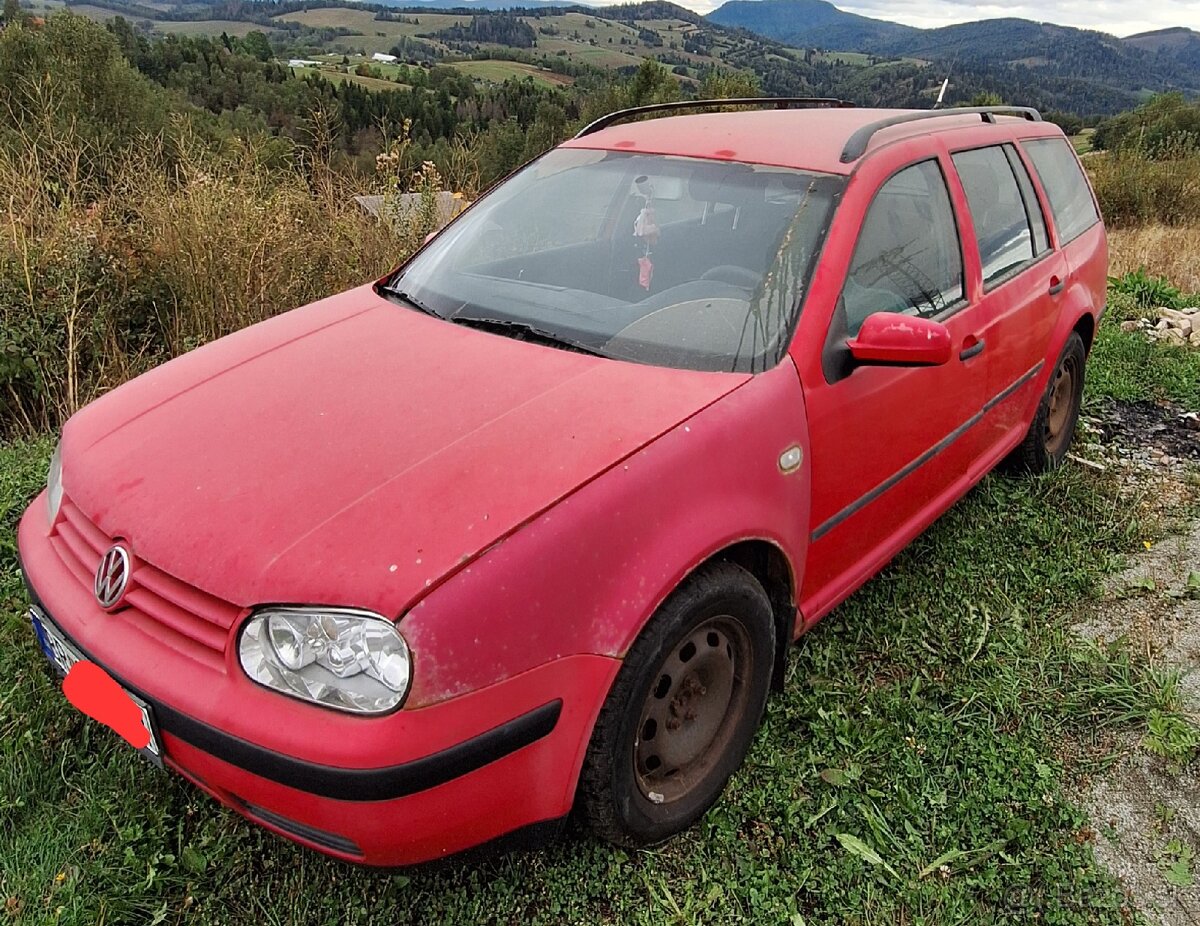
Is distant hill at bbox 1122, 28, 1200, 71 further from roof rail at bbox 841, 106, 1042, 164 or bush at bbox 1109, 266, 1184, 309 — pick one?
roof rail at bbox 841, 106, 1042, 164

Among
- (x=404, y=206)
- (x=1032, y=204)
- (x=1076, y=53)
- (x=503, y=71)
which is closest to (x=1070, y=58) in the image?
(x=1076, y=53)

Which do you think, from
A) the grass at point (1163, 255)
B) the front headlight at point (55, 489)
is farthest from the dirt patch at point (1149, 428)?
the front headlight at point (55, 489)

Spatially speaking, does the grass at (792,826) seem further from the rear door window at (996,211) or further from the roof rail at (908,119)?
the roof rail at (908,119)

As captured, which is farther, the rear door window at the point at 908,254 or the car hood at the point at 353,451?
the rear door window at the point at 908,254

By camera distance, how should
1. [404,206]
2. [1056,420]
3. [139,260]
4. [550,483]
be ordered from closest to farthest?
[550,483] → [1056,420] → [139,260] → [404,206]

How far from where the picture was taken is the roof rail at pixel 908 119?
8.07 ft

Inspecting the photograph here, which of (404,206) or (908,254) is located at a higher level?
(908,254)

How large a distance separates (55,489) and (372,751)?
1.23 meters

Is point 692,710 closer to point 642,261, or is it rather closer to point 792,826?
point 792,826

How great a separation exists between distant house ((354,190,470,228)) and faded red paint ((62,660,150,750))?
4.34m

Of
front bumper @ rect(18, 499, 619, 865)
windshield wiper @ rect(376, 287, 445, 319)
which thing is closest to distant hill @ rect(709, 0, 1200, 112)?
windshield wiper @ rect(376, 287, 445, 319)

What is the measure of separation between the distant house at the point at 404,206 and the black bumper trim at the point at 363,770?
4.53 m

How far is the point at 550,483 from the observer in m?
1.64

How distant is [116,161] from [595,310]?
15.8 ft
